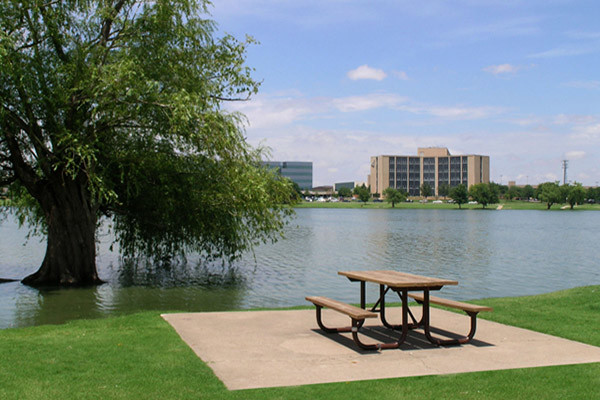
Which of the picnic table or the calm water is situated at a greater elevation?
the picnic table

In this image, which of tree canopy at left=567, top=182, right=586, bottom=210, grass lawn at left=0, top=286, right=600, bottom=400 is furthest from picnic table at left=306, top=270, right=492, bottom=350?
tree canopy at left=567, top=182, right=586, bottom=210

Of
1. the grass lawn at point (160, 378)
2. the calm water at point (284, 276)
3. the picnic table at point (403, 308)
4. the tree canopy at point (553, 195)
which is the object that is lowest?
the calm water at point (284, 276)

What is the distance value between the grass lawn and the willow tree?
26.1 ft

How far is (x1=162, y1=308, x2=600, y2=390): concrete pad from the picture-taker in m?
6.93

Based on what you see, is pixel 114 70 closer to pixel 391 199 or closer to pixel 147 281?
pixel 147 281

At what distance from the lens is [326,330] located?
30.3ft

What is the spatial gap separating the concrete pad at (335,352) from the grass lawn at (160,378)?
28cm

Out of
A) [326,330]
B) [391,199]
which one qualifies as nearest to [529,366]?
[326,330]

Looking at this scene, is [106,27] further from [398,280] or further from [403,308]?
[403,308]

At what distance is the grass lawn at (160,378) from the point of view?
6109 mm

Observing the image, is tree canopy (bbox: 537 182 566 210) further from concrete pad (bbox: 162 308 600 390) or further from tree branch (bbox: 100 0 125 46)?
concrete pad (bbox: 162 308 600 390)

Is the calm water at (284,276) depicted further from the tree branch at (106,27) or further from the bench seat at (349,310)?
the tree branch at (106,27)

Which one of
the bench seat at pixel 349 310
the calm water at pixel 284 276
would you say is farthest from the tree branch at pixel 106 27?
the bench seat at pixel 349 310

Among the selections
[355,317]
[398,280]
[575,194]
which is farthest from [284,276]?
[575,194]
